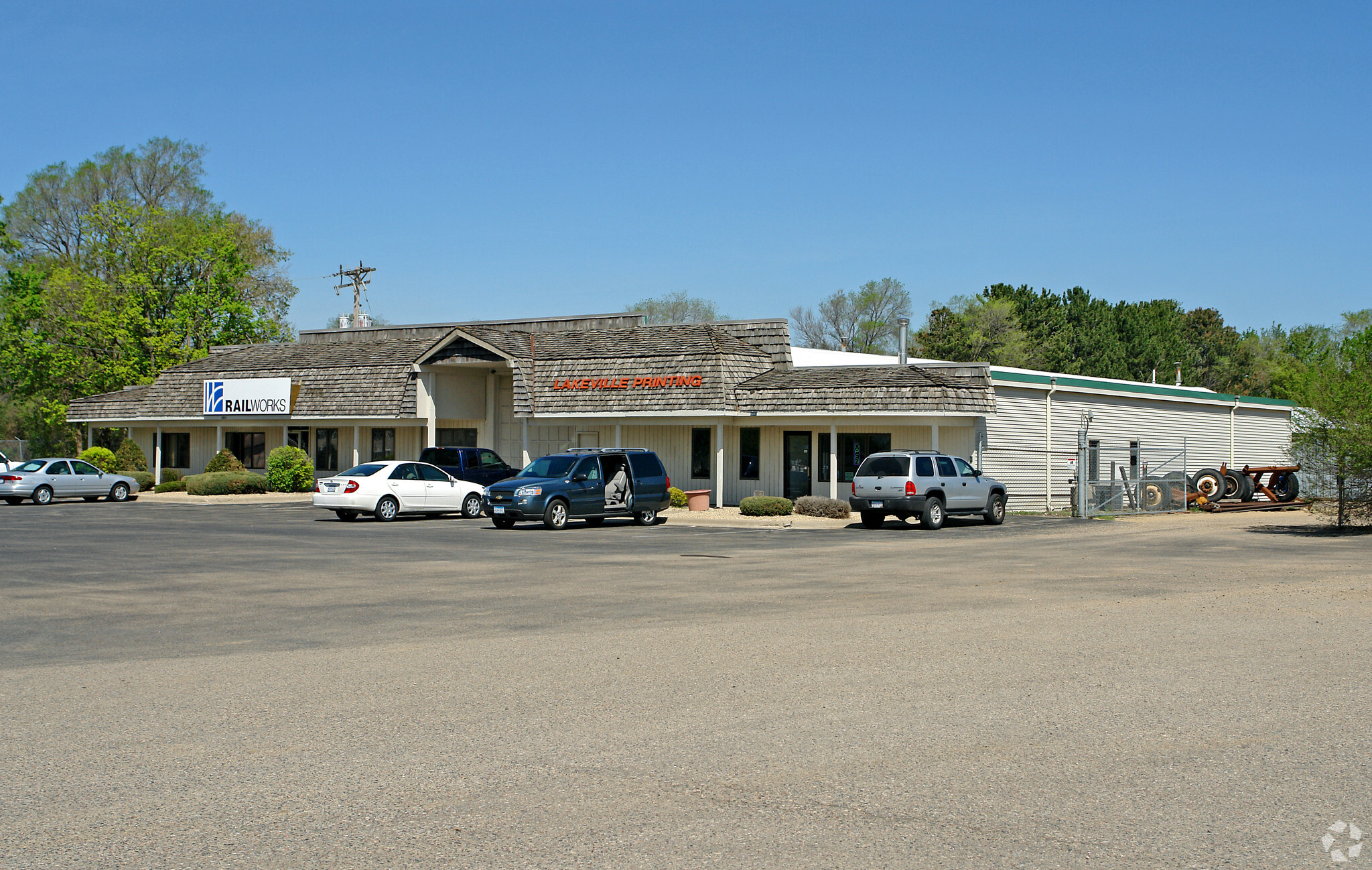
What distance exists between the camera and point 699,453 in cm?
3809

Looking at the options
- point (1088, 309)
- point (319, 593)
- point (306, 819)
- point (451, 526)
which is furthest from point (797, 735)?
point (1088, 309)

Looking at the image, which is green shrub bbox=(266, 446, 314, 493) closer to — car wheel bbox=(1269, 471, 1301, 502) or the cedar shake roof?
the cedar shake roof

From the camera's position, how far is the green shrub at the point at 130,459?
48.2 meters

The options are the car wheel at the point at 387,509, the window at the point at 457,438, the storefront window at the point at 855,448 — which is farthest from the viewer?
the window at the point at 457,438

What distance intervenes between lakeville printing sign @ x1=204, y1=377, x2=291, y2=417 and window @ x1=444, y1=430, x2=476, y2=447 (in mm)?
5868

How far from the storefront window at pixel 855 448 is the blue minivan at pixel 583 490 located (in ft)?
25.9

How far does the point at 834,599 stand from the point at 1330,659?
541cm

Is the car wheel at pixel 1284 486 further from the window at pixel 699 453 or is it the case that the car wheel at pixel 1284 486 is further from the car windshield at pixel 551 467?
the car windshield at pixel 551 467

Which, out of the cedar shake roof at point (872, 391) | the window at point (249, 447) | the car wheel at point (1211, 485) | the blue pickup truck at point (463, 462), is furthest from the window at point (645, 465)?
the window at point (249, 447)

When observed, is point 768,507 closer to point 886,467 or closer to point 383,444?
point 886,467

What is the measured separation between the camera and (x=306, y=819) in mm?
5625

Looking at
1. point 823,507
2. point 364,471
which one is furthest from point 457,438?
point 823,507

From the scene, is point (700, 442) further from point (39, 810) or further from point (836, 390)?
point (39, 810)

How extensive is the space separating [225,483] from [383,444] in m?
6.06
